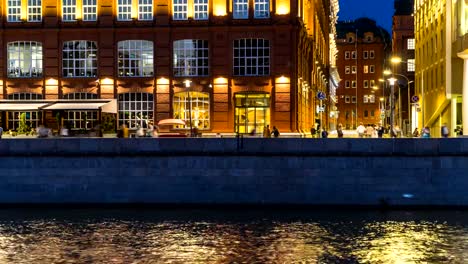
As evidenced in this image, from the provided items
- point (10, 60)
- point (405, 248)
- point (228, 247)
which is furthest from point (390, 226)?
point (10, 60)

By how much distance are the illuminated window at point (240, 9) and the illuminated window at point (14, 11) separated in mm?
20473

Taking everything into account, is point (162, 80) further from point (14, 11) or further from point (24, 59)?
point (14, 11)

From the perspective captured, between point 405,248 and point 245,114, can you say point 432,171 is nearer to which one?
point 405,248

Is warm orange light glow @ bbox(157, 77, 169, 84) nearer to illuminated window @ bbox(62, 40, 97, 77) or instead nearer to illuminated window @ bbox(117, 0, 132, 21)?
illuminated window @ bbox(62, 40, 97, 77)

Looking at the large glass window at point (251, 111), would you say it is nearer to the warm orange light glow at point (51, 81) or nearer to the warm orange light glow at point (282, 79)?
the warm orange light glow at point (282, 79)

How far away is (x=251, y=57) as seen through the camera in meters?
82.5

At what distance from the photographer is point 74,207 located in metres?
48.8

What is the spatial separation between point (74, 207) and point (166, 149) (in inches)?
235

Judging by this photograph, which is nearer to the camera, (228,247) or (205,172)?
(228,247)

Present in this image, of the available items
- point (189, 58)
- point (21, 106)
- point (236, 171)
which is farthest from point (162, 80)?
point (236, 171)

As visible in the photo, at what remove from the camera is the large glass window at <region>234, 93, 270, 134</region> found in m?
82.9

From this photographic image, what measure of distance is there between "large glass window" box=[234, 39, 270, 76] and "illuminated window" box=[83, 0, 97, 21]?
13.8 metres

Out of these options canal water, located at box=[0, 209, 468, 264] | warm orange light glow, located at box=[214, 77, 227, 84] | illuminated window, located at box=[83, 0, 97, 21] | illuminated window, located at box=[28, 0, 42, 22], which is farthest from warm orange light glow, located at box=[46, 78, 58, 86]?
canal water, located at box=[0, 209, 468, 264]

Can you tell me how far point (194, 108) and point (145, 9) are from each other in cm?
1034
